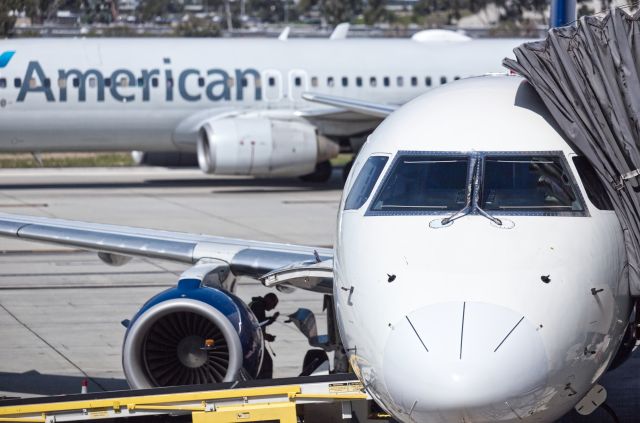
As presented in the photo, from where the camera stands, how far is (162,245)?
10867 millimetres

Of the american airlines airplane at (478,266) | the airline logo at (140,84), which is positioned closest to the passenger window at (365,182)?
the american airlines airplane at (478,266)

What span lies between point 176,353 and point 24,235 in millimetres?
2204

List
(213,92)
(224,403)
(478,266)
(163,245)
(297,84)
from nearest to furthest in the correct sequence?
(478,266)
(224,403)
(163,245)
(213,92)
(297,84)

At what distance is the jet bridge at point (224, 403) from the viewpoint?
8156 mm

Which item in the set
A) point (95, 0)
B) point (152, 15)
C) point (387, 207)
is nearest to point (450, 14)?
point (152, 15)

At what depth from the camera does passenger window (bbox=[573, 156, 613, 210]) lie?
7414mm

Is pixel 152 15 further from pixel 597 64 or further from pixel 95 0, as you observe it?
pixel 597 64

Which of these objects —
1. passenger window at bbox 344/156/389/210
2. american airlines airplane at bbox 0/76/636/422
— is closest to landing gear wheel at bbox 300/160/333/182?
american airlines airplane at bbox 0/76/636/422

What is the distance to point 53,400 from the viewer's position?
28.3 feet

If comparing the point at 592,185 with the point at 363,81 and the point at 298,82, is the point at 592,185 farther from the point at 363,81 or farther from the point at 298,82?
the point at 363,81

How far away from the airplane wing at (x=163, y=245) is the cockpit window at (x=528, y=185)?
2.92m

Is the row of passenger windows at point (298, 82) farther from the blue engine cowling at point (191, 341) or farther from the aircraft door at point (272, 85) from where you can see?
the blue engine cowling at point (191, 341)

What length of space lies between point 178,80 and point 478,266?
75.1 ft

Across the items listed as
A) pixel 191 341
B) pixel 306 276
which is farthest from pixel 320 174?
pixel 306 276
